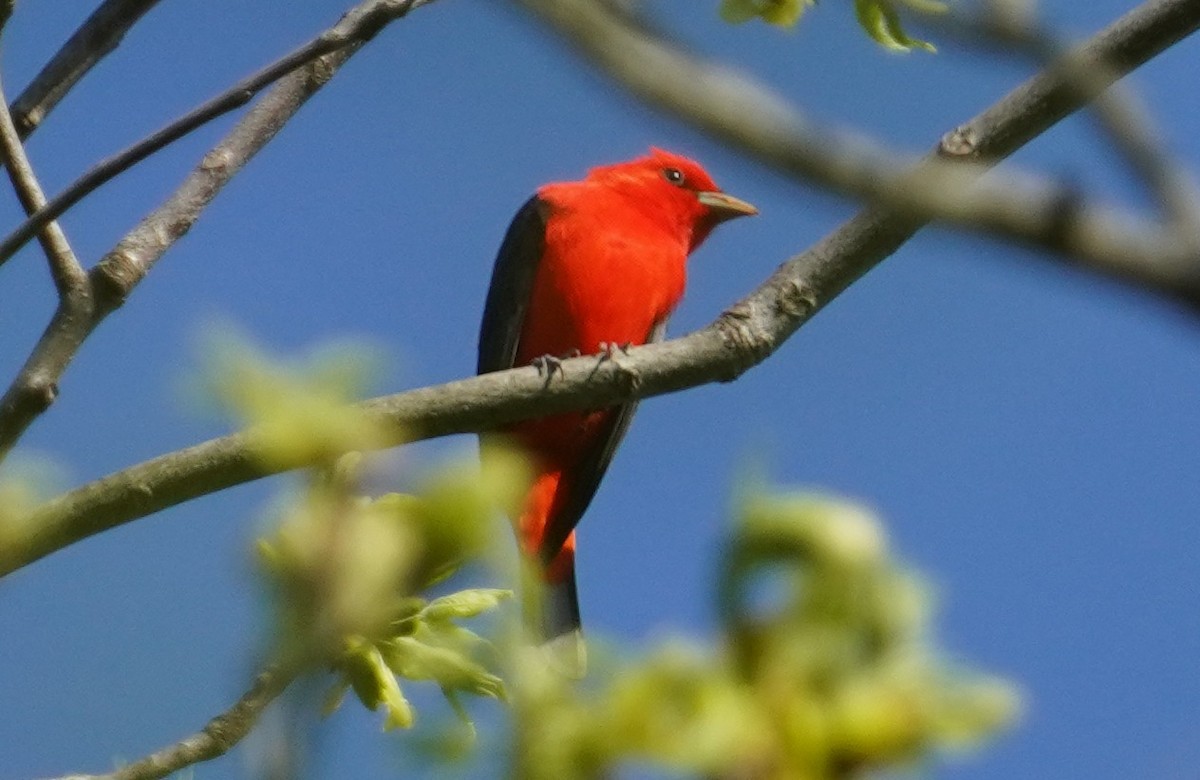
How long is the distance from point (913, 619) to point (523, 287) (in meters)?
5.71

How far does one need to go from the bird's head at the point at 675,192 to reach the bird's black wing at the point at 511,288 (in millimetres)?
658

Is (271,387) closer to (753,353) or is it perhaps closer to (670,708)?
(670,708)

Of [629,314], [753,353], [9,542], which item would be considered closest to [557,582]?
[629,314]

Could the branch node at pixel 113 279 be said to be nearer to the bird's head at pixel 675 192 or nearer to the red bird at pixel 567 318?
the red bird at pixel 567 318

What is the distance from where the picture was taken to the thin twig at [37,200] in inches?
121

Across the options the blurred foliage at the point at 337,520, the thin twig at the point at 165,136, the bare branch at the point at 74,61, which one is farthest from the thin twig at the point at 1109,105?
the bare branch at the point at 74,61

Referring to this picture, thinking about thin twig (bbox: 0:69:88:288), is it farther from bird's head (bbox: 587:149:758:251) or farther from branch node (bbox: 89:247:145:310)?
bird's head (bbox: 587:149:758:251)

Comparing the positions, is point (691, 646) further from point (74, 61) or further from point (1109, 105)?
point (74, 61)

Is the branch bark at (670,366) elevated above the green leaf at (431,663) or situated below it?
above

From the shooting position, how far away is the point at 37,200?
3070 mm

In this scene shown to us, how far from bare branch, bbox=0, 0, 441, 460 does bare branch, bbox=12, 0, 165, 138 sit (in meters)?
0.32

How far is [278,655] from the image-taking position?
1.13m

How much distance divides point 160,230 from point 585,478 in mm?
3693

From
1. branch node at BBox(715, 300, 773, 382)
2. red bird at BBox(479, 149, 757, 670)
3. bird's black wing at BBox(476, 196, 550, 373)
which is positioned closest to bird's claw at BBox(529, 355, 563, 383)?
branch node at BBox(715, 300, 773, 382)
